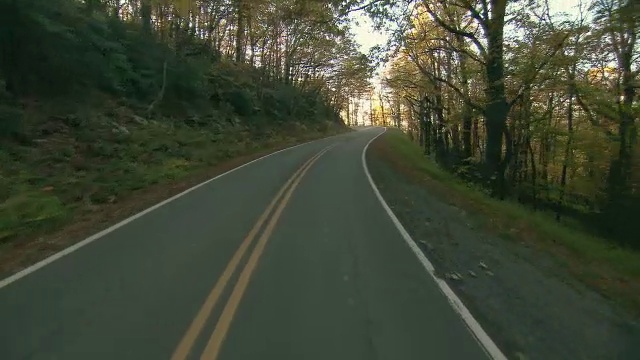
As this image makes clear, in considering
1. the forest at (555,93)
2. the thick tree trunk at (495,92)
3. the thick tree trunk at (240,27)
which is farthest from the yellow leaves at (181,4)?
the thick tree trunk at (495,92)

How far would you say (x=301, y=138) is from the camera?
45062 mm

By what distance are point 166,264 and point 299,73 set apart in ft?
196

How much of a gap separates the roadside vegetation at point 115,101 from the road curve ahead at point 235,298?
3.37 meters

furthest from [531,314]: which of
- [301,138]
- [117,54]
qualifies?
[301,138]

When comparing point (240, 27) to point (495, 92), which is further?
point (240, 27)

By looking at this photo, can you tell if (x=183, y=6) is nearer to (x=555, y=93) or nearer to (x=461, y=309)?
(x=555, y=93)

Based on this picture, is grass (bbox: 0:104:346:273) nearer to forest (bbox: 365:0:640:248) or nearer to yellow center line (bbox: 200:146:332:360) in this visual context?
yellow center line (bbox: 200:146:332:360)

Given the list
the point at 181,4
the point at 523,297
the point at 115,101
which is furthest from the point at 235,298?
the point at 181,4

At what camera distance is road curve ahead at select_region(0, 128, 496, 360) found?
4984 millimetres

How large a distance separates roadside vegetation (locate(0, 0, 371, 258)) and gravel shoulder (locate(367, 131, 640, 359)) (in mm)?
7485

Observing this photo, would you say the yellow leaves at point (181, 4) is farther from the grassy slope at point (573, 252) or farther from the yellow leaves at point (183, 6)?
the grassy slope at point (573, 252)

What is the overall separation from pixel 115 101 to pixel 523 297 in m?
21.7

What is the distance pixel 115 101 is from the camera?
24641 mm

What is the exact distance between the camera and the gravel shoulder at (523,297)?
548cm
